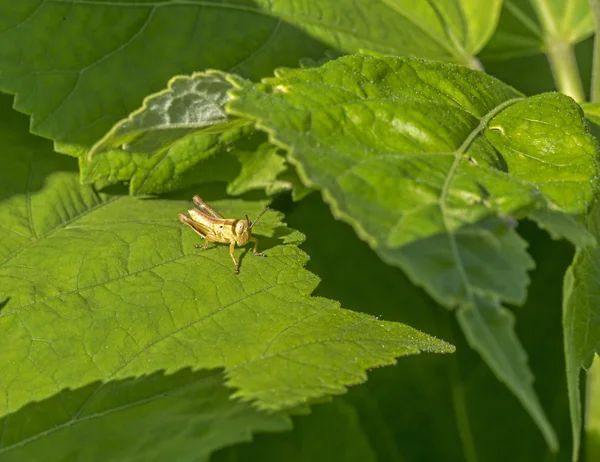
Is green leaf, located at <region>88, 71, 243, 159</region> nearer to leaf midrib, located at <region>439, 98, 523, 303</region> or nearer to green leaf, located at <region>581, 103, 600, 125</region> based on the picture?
leaf midrib, located at <region>439, 98, 523, 303</region>

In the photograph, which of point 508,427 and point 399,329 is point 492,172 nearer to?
point 399,329

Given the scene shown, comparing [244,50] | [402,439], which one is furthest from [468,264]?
[402,439]

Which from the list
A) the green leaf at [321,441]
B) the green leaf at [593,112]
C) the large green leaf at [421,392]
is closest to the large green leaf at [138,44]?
the green leaf at [593,112]

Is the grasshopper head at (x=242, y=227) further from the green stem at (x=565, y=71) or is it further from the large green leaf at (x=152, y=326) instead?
the green stem at (x=565, y=71)

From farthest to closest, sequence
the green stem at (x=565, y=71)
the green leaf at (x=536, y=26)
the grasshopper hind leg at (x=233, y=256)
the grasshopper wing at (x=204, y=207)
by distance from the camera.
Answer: the green leaf at (x=536, y=26) → the green stem at (x=565, y=71) → the grasshopper wing at (x=204, y=207) → the grasshopper hind leg at (x=233, y=256)

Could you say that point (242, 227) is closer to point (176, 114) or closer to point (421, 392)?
point (176, 114)

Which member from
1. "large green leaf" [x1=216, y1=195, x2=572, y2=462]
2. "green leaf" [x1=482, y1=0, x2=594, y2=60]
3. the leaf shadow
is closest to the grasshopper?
the leaf shadow
